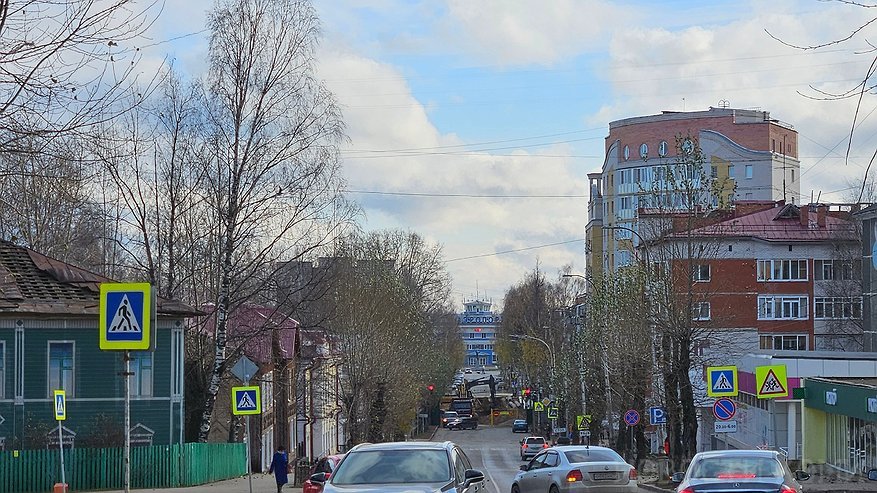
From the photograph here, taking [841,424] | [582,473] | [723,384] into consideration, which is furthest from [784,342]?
[582,473]

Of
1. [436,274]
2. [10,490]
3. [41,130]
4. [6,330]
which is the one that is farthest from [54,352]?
[436,274]

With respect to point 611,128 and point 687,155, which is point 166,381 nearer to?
point 687,155

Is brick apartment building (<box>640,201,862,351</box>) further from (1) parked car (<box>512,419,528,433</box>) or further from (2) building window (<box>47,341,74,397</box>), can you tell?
(2) building window (<box>47,341,74,397</box>)

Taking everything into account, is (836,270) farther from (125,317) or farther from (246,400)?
(125,317)

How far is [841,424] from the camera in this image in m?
38.7

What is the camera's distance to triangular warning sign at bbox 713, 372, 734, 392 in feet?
95.9

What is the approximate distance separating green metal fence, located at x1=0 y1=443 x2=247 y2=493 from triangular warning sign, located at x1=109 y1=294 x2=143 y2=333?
64.5 feet

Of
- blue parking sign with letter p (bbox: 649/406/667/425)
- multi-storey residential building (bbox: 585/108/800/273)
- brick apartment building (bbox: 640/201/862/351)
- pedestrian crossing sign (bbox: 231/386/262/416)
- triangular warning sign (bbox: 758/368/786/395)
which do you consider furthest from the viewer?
multi-storey residential building (bbox: 585/108/800/273)

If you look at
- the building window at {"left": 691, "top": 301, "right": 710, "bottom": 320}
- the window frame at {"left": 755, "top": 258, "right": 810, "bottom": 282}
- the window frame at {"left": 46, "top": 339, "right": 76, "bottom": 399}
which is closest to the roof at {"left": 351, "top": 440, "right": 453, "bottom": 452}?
the building window at {"left": 691, "top": 301, "right": 710, "bottom": 320}

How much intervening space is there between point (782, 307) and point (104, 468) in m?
49.5

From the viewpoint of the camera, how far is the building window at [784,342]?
236 ft

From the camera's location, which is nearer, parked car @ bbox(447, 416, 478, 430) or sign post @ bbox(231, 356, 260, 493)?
sign post @ bbox(231, 356, 260, 493)

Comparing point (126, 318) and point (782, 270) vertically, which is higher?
point (782, 270)

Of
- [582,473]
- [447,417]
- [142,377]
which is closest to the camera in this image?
[582,473]
